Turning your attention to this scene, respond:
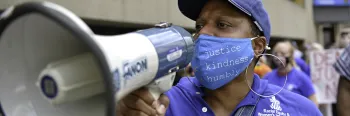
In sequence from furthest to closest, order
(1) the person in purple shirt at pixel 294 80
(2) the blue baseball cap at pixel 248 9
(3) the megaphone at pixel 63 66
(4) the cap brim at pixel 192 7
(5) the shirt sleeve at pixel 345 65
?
(1) the person in purple shirt at pixel 294 80 → (5) the shirt sleeve at pixel 345 65 → (4) the cap brim at pixel 192 7 → (2) the blue baseball cap at pixel 248 9 → (3) the megaphone at pixel 63 66

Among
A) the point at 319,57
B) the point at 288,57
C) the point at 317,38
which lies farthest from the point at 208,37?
the point at 317,38

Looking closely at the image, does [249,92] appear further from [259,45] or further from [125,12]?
[125,12]

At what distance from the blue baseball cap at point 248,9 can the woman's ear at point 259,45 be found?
3 cm

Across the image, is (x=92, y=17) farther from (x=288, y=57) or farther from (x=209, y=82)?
(x=209, y=82)

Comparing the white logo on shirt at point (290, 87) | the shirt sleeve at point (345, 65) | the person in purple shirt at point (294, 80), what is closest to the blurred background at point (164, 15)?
the person in purple shirt at point (294, 80)

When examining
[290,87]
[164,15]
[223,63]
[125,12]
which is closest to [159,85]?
[223,63]

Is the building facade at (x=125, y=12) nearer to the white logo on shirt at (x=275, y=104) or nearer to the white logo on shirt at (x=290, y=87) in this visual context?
the white logo on shirt at (x=290, y=87)

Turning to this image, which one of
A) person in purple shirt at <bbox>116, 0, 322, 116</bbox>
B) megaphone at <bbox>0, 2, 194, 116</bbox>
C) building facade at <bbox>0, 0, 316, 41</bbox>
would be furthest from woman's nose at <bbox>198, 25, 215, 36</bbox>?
building facade at <bbox>0, 0, 316, 41</bbox>

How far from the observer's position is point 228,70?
2.16m

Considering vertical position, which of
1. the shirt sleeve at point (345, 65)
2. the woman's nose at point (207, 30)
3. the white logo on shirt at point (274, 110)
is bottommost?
the shirt sleeve at point (345, 65)

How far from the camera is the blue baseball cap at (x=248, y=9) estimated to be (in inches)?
82.4

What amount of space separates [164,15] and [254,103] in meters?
6.09

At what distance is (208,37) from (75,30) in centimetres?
100

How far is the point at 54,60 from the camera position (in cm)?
150
